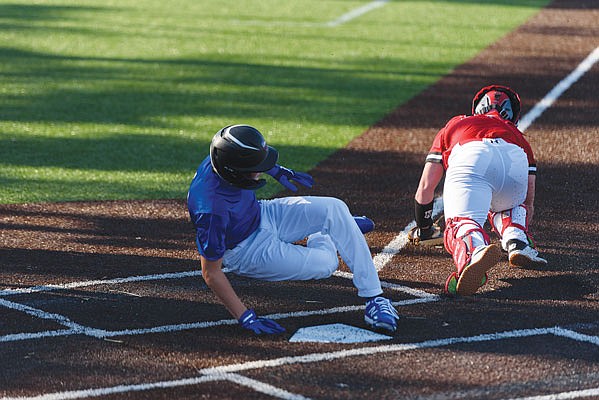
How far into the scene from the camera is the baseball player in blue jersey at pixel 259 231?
268 inches

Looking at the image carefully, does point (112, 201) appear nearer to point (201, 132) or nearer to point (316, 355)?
point (201, 132)

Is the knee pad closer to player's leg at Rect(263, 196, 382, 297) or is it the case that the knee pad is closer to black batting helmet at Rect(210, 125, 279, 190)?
player's leg at Rect(263, 196, 382, 297)

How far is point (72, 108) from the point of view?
14320 mm

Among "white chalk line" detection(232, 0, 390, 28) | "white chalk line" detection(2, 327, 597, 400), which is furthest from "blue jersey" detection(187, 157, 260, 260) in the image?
"white chalk line" detection(232, 0, 390, 28)

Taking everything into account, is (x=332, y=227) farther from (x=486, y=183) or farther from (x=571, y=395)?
(x=571, y=395)

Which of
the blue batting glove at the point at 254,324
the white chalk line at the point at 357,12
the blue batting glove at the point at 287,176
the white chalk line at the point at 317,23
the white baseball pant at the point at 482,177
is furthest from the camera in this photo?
the white chalk line at the point at 357,12

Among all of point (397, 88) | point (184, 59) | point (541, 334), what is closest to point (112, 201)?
point (541, 334)

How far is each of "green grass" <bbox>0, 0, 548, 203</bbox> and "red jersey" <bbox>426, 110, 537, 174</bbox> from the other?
8.43ft

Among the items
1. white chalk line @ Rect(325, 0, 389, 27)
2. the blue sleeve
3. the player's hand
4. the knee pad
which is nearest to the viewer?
the blue sleeve

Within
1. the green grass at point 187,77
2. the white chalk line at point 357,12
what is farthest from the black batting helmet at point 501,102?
the white chalk line at point 357,12

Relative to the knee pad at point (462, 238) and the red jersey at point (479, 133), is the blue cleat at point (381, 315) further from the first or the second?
the red jersey at point (479, 133)

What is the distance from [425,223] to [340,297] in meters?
1.57

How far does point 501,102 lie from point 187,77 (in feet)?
26.6

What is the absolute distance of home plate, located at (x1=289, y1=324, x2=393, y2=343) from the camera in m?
6.86
